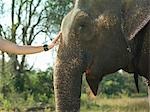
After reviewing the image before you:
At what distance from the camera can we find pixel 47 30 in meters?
21.7

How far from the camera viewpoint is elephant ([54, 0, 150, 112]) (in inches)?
152

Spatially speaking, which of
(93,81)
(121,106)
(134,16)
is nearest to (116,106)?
(121,106)

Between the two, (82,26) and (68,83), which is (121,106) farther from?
(68,83)

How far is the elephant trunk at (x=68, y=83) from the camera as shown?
148 inches

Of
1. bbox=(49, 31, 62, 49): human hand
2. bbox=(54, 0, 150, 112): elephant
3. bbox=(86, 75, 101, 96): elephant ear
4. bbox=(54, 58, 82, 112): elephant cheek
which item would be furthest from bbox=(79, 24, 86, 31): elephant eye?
bbox=(86, 75, 101, 96): elephant ear

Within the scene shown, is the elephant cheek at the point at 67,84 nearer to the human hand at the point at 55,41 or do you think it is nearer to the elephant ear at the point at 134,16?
the human hand at the point at 55,41

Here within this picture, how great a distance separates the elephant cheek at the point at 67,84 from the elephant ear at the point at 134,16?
1.46 feet

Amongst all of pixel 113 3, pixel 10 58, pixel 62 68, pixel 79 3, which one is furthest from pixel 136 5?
pixel 10 58

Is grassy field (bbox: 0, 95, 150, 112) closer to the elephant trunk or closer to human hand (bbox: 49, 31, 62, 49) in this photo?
human hand (bbox: 49, 31, 62, 49)

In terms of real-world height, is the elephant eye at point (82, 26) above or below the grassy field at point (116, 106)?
above

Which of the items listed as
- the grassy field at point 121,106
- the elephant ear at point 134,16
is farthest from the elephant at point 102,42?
→ the grassy field at point 121,106

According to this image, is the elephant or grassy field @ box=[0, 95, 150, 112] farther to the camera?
grassy field @ box=[0, 95, 150, 112]

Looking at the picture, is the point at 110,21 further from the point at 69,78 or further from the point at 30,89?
the point at 30,89

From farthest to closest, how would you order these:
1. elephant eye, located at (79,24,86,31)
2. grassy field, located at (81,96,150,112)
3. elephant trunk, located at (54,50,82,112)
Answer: grassy field, located at (81,96,150,112) → elephant eye, located at (79,24,86,31) → elephant trunk, located at (54,50,82,112)
